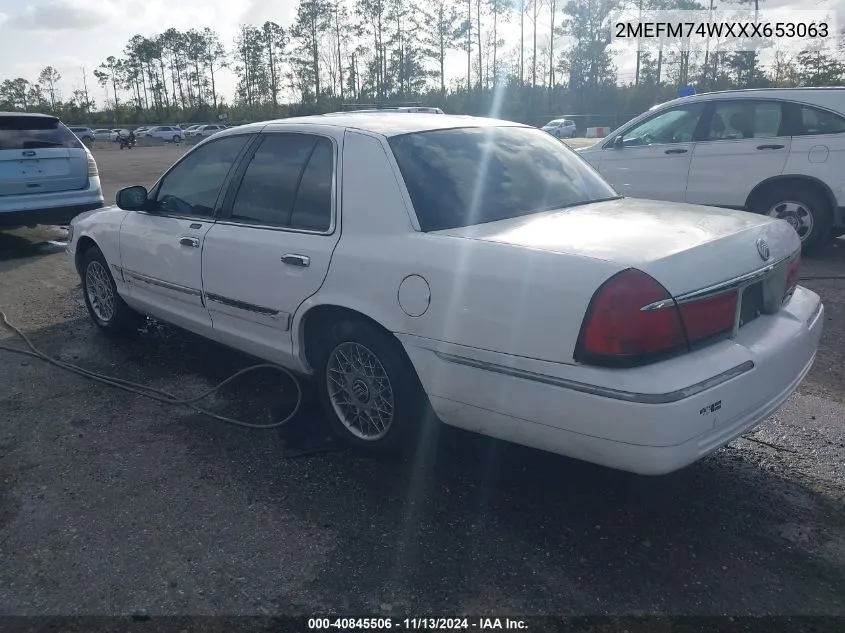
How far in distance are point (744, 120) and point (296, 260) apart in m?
6.04

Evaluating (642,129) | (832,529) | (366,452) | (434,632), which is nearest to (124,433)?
(366,452)

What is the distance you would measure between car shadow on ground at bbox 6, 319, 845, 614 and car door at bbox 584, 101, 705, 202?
5270mm

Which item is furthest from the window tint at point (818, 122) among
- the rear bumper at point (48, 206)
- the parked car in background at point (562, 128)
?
the parked car in background at point (562, 128)

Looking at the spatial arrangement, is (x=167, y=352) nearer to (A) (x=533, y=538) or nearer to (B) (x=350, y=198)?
(B) (x=350, y=198)

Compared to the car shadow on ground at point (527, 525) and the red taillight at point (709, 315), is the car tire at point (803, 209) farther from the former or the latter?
the red taillight at point (709, 315)

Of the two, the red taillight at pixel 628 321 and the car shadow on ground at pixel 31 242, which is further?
the car shadow on ground at pixel 31 242

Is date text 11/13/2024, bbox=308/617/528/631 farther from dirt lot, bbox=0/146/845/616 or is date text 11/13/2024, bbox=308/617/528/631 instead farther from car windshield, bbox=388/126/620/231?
car windshield, bbox=388/126/620/231

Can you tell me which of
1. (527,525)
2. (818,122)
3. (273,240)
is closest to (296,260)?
(273,240)

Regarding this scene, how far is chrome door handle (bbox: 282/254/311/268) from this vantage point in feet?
12.2

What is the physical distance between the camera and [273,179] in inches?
164

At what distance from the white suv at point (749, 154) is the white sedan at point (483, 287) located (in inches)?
168

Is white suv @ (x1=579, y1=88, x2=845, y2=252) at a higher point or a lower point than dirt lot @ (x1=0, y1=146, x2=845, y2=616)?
higher

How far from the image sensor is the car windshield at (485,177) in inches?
136

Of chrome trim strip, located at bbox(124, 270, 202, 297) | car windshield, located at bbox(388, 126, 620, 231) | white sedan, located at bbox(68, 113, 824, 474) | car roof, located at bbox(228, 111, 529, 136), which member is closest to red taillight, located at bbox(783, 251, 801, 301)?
white sedan, located at bbox(68, 113, 824, 474)
